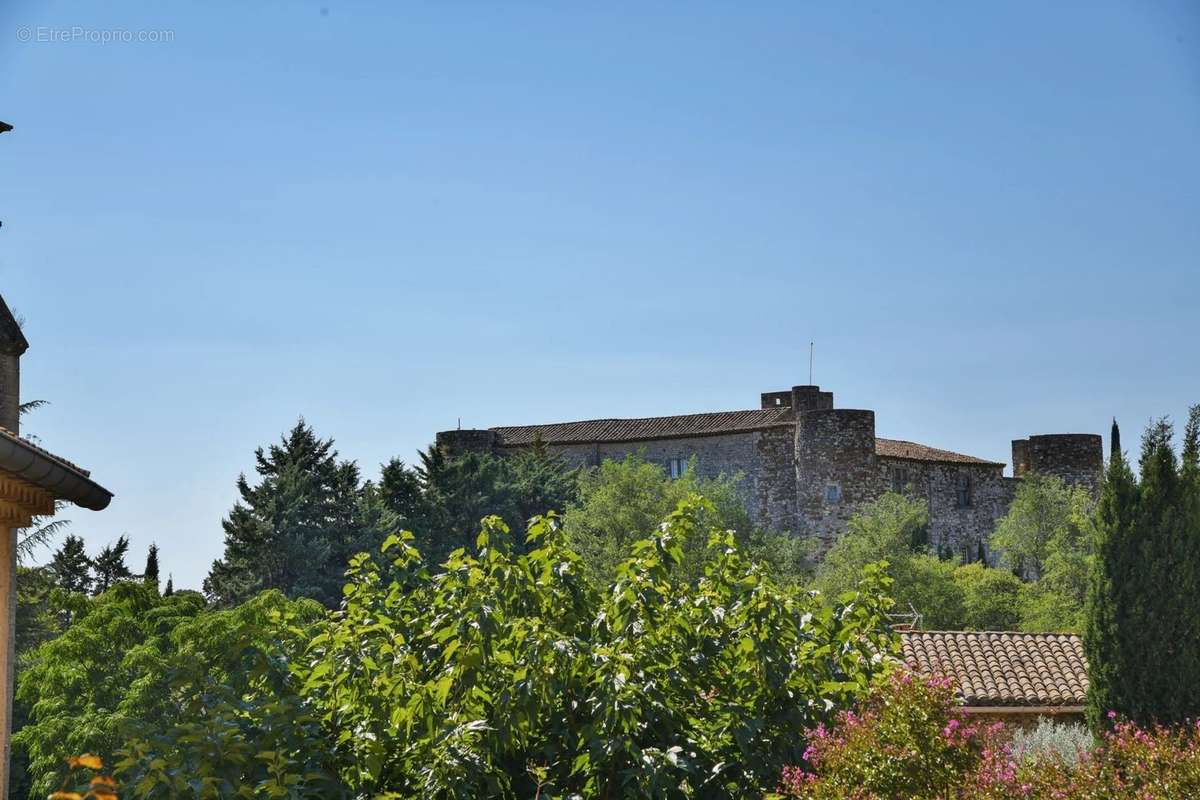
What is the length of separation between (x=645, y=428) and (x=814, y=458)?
28.8 feet

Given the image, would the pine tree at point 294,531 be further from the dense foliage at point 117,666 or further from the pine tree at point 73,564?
the dense foliage at point 117,666

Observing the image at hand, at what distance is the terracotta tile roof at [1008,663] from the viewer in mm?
25406

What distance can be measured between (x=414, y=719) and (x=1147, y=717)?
522 inches

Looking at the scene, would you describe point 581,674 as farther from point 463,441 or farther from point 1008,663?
point 463,441

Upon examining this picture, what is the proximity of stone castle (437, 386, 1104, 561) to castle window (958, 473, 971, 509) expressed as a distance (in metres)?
0.04

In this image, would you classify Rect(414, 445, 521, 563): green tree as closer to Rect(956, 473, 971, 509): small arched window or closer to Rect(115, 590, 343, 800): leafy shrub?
Rect(956, 473, 971, 509): small arched window

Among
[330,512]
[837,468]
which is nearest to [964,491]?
[837,468]

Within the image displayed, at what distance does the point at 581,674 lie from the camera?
36.0 ft

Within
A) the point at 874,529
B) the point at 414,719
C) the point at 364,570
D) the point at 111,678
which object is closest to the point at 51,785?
the point at 111,678

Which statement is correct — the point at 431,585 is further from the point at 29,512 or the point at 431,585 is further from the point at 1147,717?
the point at 1147,717

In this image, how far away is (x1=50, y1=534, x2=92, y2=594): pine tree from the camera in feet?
161

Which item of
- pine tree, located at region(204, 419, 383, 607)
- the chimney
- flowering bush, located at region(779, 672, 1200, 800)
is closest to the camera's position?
flowering bush, located at region(779, 672, 1200, 800)

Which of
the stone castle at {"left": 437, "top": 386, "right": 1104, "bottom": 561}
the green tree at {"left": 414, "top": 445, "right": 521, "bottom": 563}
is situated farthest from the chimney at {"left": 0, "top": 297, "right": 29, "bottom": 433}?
the stone castle at {"left": 437, "top": 386, "right": 1104, "bottom": 561}

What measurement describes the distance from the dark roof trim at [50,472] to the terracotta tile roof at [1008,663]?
1868 cm
